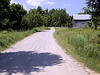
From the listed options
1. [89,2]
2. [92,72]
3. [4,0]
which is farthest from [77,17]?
[92,72]

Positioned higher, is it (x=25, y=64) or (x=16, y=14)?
(x=16, y=14)

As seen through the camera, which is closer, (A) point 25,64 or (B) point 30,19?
(A) point 25,64

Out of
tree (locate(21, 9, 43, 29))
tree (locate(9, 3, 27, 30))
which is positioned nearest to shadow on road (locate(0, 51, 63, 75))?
tree (locate(9, 3, 27, 30))

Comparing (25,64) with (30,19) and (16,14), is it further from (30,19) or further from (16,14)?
(30,19)

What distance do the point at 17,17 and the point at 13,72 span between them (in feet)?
131

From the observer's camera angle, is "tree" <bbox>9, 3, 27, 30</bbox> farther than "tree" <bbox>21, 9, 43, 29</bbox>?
No

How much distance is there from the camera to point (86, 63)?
830cm

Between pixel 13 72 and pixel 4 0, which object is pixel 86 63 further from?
pixel 4 0

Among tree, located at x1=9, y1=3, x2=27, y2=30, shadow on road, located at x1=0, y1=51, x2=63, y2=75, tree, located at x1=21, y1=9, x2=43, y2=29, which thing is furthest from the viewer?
tree, located at x1=21, y1=9, x2=43, y2=29

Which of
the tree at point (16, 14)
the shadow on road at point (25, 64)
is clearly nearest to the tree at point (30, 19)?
the tree at point (16, 14)

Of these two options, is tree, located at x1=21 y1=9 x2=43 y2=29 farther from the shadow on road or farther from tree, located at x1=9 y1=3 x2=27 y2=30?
the shadow on road

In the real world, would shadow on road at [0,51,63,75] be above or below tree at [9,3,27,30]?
below

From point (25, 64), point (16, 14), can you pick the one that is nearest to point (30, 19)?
point (16, 14)

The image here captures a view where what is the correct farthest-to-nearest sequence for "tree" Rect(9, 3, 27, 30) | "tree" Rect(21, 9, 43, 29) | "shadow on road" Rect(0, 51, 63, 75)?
1. "tree" Rect(21, 9, 43, 29)
2. "tree" Rect(9, 3, 27, 30)
3. "shadow on road" Rect(0, 51, 63, 75)
